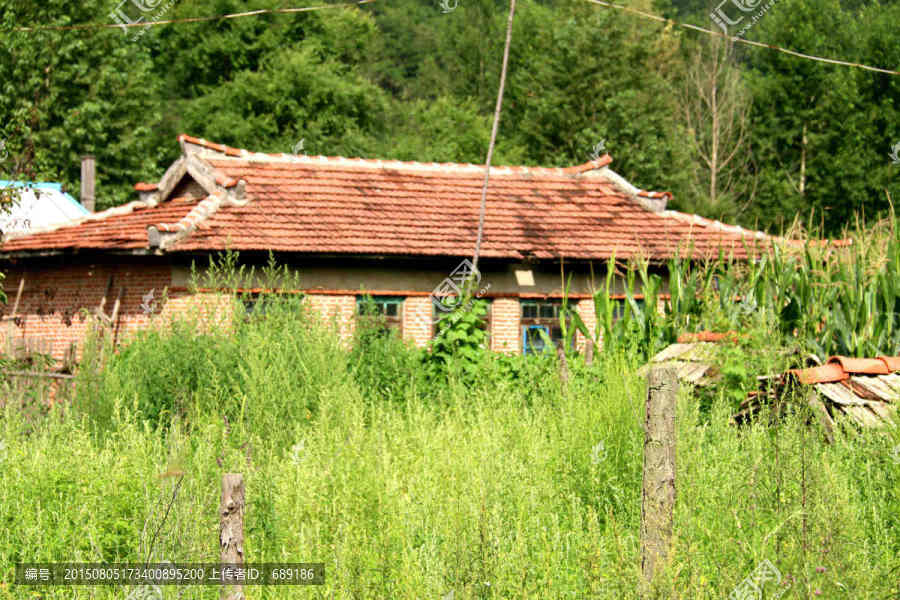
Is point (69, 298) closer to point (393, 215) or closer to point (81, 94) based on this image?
point (393, 215)

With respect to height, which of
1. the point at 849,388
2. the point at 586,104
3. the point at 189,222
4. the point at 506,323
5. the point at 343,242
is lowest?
the point at 849,388

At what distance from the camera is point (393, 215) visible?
61.3 feet

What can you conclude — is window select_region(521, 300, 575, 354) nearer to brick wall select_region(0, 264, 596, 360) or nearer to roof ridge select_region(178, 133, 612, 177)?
brick wall select_region(0, 264, 596, 360)

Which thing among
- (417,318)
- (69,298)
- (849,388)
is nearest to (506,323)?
(417,318)

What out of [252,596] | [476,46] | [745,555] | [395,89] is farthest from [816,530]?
[395,89]

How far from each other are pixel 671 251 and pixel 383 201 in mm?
5579

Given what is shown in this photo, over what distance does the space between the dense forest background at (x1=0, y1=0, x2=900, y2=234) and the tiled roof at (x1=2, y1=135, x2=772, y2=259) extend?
14.8m

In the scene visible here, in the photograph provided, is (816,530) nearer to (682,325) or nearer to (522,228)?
(682,325)

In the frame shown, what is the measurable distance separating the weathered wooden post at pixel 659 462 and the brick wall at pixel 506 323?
13.3 meters

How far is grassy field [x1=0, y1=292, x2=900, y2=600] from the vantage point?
4664 mm

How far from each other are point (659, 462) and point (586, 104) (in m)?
36.0

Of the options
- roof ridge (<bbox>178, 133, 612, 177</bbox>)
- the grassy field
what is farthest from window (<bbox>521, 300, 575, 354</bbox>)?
the grassy field

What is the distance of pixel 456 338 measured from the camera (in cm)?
1120

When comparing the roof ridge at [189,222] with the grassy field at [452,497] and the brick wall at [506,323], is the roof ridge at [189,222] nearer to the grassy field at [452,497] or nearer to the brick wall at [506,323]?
the brick wall at [506,323]
